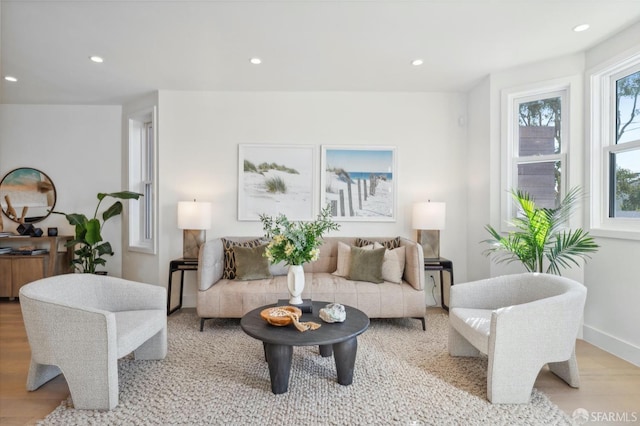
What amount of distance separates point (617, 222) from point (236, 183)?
3.97 meters

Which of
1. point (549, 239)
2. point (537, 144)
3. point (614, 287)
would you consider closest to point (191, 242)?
point (549, 239)

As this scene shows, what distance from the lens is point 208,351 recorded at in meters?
2.67

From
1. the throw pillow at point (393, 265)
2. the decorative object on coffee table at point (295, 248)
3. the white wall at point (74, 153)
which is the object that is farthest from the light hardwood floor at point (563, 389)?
the white wall at point (74, 153)

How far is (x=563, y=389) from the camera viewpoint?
212cm

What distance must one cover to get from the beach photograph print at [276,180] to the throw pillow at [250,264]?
0.67 meters

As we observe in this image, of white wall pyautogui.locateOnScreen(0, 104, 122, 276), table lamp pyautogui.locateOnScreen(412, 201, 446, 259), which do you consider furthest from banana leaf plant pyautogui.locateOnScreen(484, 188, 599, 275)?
white wall pyautogui.locateOnScreen(0, 104, 122, 276)

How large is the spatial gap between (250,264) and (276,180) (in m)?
1.18

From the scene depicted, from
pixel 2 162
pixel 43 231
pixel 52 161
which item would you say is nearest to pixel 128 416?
pixel 43 231

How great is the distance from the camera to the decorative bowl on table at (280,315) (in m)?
2.12

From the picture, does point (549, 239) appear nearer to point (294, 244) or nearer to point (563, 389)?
point (563, 389)

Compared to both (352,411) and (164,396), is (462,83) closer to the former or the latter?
(352,411)

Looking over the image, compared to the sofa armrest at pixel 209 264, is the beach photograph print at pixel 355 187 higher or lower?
higher

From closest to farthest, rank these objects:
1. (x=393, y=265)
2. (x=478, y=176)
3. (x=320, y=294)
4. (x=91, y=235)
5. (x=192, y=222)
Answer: (x=320, y=294) < (x=393, y=265) < (x=192, y=222) < (x=478, y=176) < (x=91, y=235)

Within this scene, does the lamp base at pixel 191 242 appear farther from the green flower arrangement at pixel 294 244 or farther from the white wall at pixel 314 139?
the green flower arrangement at pixel 294 244
